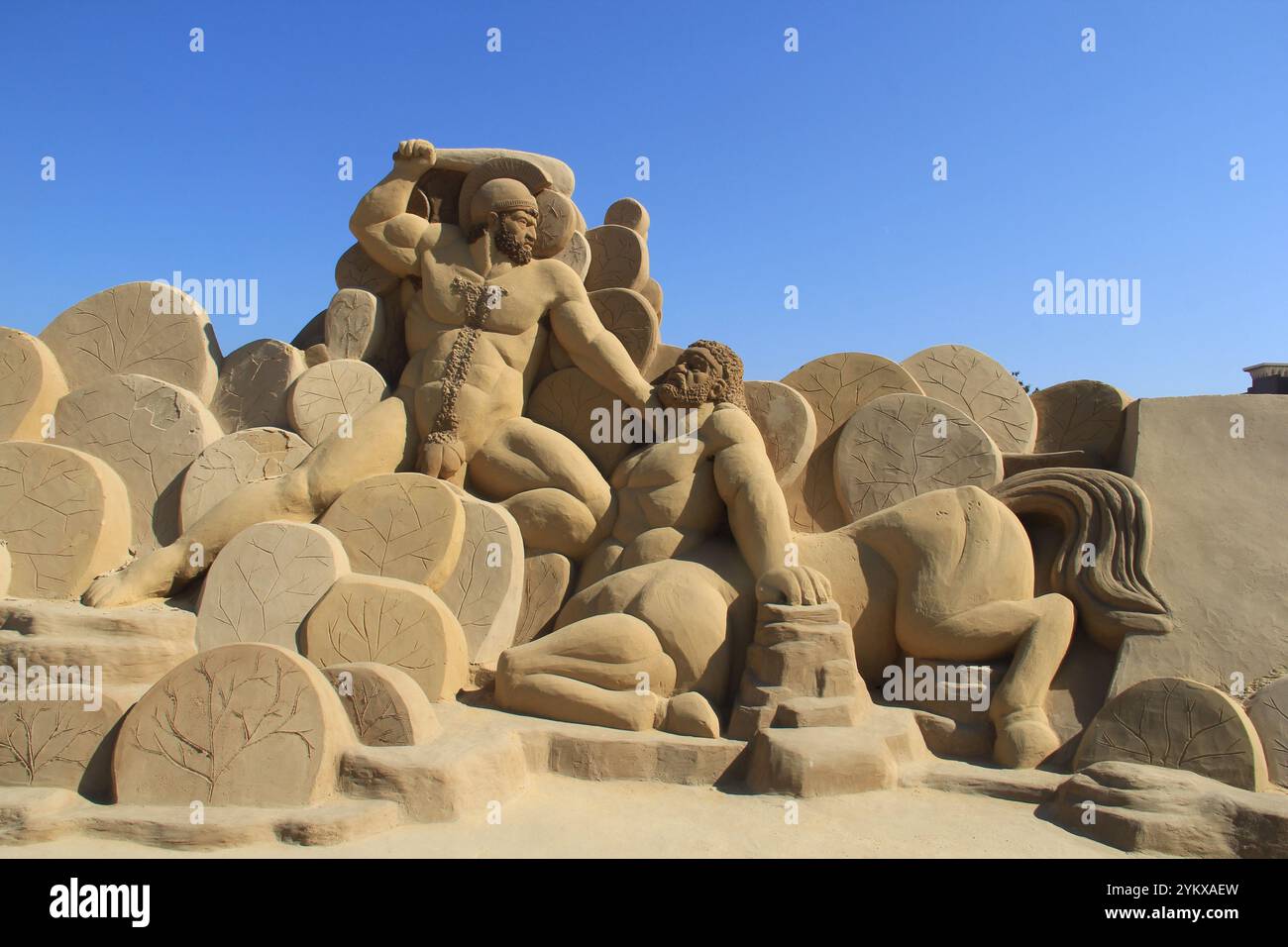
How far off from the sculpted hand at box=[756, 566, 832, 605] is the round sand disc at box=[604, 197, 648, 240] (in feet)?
9.80

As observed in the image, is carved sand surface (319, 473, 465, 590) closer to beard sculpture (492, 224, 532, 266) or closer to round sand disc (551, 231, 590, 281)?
beard sculpture (492, 224, 532, 266)

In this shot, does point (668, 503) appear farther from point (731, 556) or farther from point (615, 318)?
point (615, 318)

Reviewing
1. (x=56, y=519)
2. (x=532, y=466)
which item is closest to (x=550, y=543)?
(x=532, y=466)

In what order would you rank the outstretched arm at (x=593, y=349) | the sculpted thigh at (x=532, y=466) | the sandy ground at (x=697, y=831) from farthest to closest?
the outstretched arm at (x=593, y=349)
the sculpted thigh at (x=532, y=466)
the sandy ground at (x=697, y=831)

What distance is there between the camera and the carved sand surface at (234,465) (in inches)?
205

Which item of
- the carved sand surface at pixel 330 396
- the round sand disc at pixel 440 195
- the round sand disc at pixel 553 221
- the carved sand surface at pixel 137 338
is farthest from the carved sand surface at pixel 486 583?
the carved sand surface at pixel 137 338

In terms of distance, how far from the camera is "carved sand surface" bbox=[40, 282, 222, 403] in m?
5.84

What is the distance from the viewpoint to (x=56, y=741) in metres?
3.51

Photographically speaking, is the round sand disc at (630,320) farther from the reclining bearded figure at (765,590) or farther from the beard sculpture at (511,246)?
the reclining bearded figure at (765,590)

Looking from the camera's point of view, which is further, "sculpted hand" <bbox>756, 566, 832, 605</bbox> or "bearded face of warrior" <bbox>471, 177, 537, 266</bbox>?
"bearded face of warrior" <bbox>471, 177, 537, 266</bbox>

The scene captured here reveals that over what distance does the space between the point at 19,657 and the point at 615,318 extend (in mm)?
3340

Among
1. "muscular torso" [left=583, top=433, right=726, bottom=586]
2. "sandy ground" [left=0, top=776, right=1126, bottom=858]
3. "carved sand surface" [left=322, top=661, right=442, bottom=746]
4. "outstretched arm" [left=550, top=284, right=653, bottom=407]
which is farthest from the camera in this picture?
"outstretched arm" [left=550, top=284, right=653, bottom=407]

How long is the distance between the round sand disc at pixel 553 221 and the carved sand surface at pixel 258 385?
1.49 meters

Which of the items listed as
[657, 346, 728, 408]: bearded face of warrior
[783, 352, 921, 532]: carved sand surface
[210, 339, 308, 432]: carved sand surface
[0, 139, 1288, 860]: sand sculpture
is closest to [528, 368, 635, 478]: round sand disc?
[0, 139, 1288, 860]: sand sculpture
